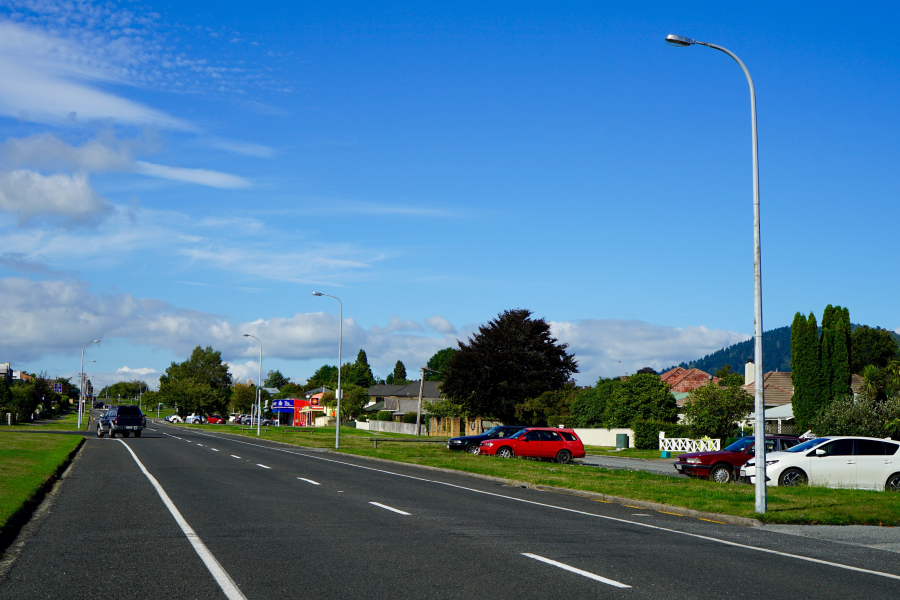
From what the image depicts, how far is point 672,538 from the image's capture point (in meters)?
12.4

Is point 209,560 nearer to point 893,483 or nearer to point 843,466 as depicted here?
point 843,466

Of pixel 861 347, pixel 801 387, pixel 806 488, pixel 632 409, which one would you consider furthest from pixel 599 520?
pixel 861 347

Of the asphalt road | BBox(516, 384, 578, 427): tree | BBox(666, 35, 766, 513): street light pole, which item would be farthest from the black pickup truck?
BBox(666, 35, 766, 513): street light pole

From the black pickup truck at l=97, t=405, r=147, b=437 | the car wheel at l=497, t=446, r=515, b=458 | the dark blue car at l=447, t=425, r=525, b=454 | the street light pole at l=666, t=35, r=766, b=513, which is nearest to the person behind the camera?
the street light pole at l=666, t=35, r=766, b=513

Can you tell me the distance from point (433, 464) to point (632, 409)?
98.8ft

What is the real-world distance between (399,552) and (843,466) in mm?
15832

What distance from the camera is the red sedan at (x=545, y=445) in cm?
3522

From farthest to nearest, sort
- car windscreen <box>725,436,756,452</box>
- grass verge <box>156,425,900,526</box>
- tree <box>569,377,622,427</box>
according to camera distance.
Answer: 1. tree <box>569,377,622,427</box>
2. car windscreen <box>725,436,756,452</box>
3. grass verge <box>156,425,900,526</box>

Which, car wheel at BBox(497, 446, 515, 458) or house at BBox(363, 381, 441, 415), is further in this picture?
house at BBox(363, 381, 441, 415)

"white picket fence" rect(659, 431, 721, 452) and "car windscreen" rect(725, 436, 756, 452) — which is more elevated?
"car windscreen" rect(725, 436, 756, 452)

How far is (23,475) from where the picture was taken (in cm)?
2002

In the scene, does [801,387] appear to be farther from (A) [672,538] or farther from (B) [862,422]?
(A) [672,538]

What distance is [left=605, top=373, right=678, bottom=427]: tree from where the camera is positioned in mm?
56500

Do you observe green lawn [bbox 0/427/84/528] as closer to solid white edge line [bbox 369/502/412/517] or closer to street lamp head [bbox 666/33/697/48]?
solid white edge line [bbox 369/502/412/517]
